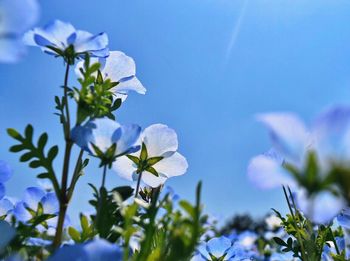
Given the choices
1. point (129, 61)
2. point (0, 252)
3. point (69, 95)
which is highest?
point (129, 61)

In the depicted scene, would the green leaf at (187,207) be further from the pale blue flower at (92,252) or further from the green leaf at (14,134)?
the green leaf at (14,134)

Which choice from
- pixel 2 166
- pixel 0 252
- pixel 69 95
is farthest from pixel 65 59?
pixel 0 252

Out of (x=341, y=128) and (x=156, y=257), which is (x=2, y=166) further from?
(x=341, y=128)

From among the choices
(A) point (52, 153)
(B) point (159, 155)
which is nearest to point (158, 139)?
(B) point (159, 155)

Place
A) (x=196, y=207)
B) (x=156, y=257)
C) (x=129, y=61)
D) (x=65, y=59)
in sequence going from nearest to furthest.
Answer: (x=196, y=207), (x=156, y=257), (x=65, y=59), (x=129, y=61)

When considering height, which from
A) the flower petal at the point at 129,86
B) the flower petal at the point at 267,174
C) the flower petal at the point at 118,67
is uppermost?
the flower petal at the point at 118,67

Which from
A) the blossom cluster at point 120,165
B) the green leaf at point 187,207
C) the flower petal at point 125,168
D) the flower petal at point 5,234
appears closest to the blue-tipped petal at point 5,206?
the blossom cluster at point 120,165
